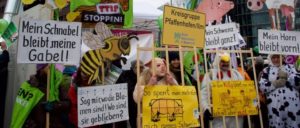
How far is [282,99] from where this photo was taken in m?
5.21

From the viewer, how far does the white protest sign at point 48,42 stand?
395cm

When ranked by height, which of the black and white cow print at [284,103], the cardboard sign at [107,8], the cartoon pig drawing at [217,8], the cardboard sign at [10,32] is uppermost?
the cartoon pig drawing at [217,8]

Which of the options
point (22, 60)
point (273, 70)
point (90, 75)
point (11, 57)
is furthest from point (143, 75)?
point (11, 57)

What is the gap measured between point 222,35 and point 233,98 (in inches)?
38.8

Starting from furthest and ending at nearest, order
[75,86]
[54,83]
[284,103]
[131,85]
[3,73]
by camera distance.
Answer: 1. [3,73]
2. [284,103]
3. [131,85]
4. [54,83]
5. [75,86]

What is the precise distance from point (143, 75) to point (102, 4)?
103cm

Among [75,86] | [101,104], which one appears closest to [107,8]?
[75,86]

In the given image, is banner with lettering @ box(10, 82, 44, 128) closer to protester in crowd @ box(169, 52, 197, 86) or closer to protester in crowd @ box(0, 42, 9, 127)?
protester in crowd @ box(0, 42, 9, 127)

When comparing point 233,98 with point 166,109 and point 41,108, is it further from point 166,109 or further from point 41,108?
point 41,108

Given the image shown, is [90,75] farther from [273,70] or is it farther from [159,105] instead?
[273,70]

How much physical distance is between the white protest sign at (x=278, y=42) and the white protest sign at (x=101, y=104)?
2.24 meters

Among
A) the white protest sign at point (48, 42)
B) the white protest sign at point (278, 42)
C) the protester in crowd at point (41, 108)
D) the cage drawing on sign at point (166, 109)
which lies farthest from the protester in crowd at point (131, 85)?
the white protest sign at point (278, 42)

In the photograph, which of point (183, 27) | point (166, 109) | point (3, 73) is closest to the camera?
point (166, 109)

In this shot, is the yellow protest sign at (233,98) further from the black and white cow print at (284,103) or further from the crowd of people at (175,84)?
the black and white cow print at (284,103)
